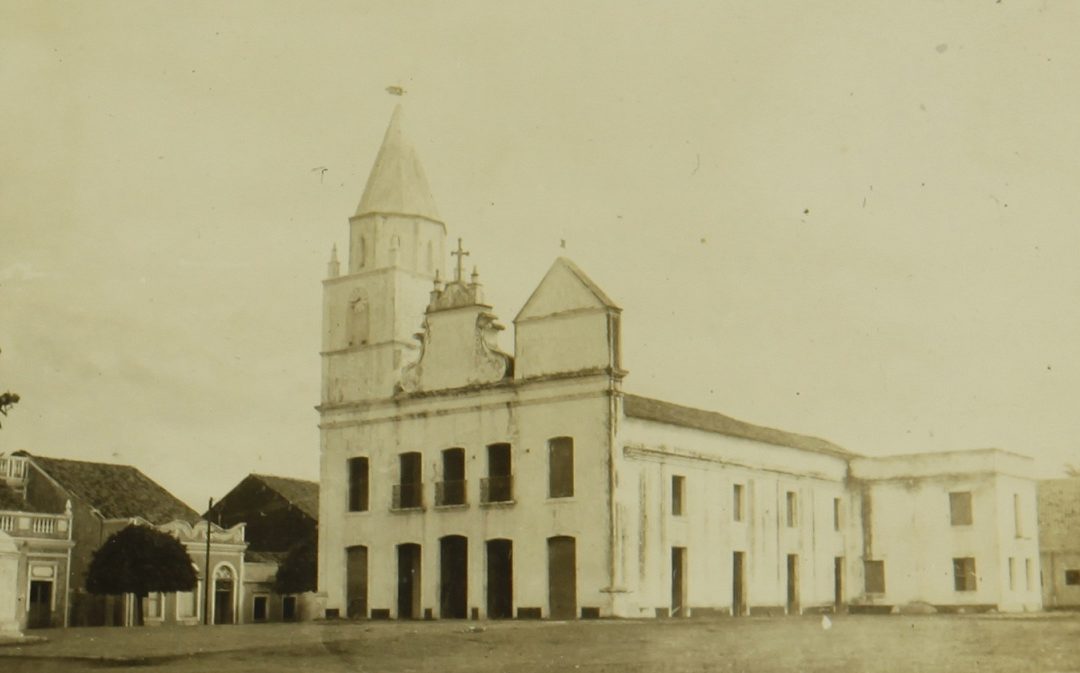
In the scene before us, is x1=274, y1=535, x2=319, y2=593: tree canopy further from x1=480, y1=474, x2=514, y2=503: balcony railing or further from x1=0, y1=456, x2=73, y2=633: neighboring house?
x1=480, y1=474, x2=514, y2=503: balcony railing

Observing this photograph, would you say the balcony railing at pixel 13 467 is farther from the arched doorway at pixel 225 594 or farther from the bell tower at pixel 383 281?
the bell tower at pixel 383 281

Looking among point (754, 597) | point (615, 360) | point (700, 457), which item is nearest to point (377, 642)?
point (615, 360)

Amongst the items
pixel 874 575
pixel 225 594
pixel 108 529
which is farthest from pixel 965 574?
pixel 108 529

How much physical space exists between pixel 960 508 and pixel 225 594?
17.0 m

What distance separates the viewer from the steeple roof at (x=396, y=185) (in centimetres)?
2505

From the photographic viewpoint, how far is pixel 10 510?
26.6 metres

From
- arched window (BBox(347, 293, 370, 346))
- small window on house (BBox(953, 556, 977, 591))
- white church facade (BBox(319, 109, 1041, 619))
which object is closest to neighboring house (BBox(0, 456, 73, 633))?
white church facade (BBox(319, 109, 1041, 619))

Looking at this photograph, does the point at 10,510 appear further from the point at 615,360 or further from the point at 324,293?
the point at 615,360

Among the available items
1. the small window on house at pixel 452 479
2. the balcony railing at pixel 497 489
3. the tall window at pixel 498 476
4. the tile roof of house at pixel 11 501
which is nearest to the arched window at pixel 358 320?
the small window on house at pixel 452 479

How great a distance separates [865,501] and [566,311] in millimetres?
9511

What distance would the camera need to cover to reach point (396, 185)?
25172 millimetres

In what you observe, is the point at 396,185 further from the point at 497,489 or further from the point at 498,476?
the point at 497,489

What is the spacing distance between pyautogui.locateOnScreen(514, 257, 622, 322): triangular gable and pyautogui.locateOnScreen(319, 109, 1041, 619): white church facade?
0.04 m

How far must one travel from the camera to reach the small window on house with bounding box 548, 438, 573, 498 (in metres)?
22.1
